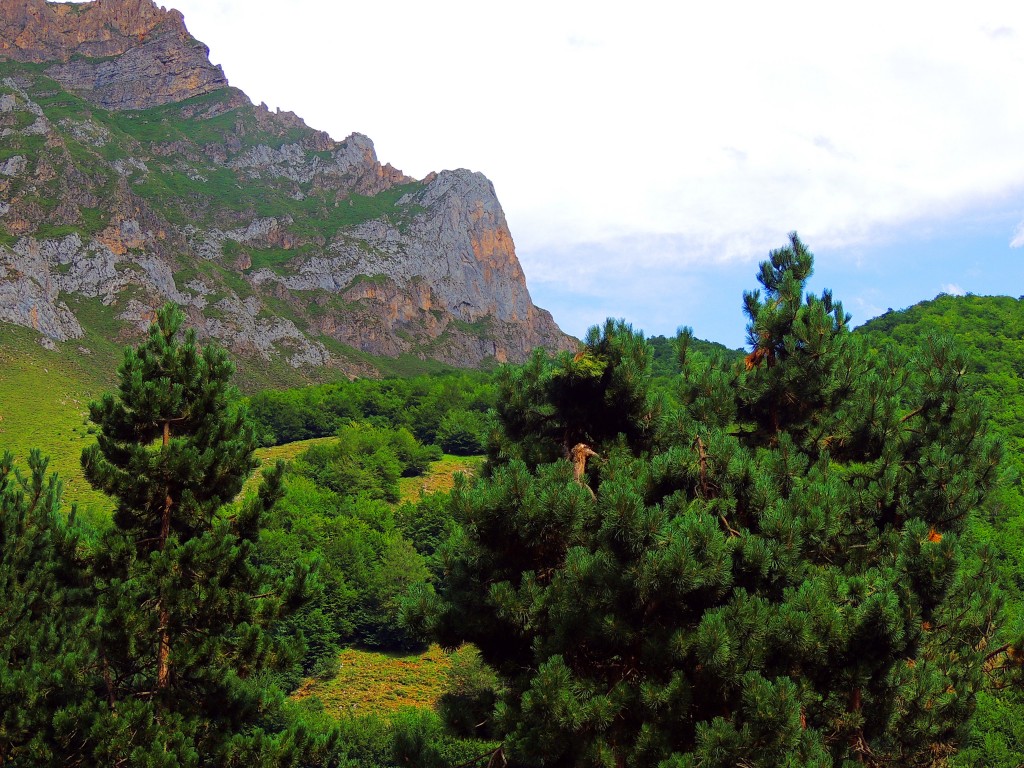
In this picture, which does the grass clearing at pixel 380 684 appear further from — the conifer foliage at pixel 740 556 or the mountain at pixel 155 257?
the mountain at pixel 155 257

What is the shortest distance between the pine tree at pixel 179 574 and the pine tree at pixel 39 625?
0.53 meters

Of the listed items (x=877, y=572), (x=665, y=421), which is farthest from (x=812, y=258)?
(x=877, y=572)

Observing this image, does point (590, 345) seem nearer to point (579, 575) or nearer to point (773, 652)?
point (579, 575)

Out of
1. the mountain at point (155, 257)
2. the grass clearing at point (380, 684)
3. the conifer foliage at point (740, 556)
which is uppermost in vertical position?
the mountain at point (155, 257)

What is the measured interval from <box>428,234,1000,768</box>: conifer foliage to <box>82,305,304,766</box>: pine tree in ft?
12.3

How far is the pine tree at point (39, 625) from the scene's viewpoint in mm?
12203

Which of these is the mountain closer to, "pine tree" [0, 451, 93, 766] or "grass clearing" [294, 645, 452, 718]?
"grass clearing" [294, 645, 452, 718]

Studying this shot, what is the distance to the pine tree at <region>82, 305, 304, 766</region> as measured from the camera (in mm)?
12320

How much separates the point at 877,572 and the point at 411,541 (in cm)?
5726

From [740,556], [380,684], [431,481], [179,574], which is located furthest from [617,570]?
[431,481]

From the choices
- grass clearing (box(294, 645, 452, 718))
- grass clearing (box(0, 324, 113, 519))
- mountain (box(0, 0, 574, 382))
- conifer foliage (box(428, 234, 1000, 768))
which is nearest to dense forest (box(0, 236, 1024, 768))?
conifer foliage (box(428, 234, 1000, 768))

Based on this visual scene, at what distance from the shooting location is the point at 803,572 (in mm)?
9180

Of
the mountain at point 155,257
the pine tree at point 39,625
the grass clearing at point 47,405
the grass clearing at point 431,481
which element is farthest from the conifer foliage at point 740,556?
the mountain at point 155,257

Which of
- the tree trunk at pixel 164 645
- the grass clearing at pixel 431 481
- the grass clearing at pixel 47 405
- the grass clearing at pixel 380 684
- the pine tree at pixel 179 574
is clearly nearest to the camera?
the pine tree at pixel 179 574
